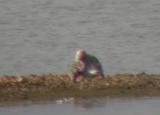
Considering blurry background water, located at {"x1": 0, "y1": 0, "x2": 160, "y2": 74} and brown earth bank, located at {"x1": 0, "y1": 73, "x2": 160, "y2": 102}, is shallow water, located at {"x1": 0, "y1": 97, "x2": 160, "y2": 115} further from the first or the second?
blurry background water, located at {"x1": 0, "y1": 0, "x2": 160, "y2": 74}

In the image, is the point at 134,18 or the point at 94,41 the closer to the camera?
the point at 94,41

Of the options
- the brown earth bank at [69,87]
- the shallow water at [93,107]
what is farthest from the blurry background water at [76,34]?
the shallow water at [93,107]

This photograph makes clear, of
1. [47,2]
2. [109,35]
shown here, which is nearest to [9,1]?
[47,2]

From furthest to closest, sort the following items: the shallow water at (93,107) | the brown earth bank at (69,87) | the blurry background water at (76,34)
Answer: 1. the blurry background water at (76,34)
2. the brown earth bank at (69,87)
3. the shallow water at (93,107)

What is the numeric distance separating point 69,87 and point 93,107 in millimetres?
1153

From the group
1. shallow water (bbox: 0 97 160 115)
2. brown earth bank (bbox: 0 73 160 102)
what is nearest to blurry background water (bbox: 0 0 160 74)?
brown earth bank (bbox: 0 73 160 102)

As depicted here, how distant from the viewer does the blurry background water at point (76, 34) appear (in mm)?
30453

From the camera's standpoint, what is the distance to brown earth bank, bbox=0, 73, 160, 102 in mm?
20828

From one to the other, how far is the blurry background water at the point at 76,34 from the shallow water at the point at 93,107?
25.3 ft

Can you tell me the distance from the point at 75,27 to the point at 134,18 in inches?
115

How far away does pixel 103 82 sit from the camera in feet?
70.8

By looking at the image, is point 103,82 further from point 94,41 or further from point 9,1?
point 9,1

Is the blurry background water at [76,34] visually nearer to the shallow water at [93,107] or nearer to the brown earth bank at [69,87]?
the brown earth bank at [69,87]

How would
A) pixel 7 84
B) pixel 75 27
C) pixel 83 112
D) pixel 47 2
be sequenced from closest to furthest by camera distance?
pixel 83 112
pixel 7 84
pixel 75 27
pixel 47 2
